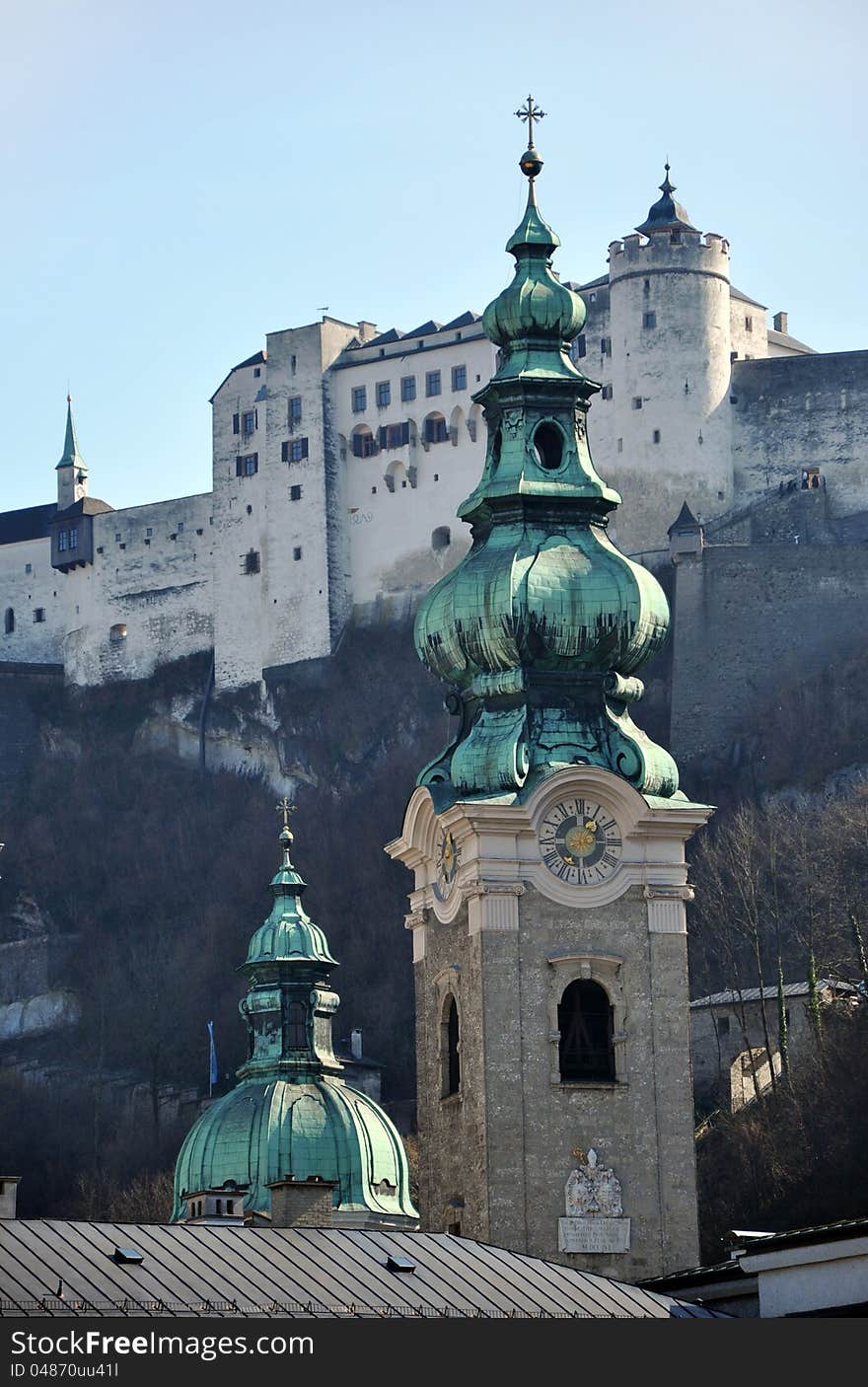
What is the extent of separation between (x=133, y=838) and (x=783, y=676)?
70.9 ft

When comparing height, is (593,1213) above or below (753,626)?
below

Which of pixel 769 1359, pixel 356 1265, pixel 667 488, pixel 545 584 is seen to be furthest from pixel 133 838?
pixel 769 1359

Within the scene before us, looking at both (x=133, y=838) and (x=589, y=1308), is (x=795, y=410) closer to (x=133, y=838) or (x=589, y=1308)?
(x=133, y=838)

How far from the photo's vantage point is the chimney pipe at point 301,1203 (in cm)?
4006

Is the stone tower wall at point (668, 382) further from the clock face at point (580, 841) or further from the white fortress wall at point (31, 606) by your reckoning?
the clock face at point (580, 841)

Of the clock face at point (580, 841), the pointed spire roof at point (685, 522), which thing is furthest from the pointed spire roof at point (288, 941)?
the pointed spire roof at point (685, 522)

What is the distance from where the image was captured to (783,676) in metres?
91.8

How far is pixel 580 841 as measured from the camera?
134 ft

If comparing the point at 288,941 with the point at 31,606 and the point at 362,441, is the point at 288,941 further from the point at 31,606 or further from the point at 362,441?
the point at 31,606

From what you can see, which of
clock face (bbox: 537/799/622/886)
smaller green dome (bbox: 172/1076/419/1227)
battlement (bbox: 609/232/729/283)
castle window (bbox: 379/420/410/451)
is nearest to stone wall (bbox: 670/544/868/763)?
battlement (bbox: 609/232/729/283)

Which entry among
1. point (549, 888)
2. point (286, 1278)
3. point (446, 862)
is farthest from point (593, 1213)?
point (286, 1278)

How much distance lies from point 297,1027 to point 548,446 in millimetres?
13854

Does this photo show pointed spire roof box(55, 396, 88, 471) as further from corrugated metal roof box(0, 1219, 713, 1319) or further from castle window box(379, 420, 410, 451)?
corrugated metal roof box(0, 1219, 713, 1319)

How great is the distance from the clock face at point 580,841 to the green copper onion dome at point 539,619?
472mm
